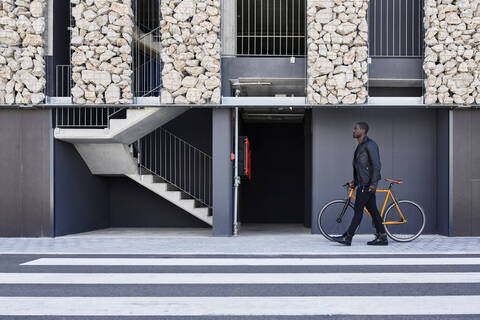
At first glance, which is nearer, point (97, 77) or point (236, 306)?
point (236, 306)

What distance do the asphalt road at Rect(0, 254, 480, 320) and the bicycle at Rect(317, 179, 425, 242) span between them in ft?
5.48

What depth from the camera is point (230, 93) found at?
11.9 m

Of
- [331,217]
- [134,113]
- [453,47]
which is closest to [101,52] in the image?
[134,113]

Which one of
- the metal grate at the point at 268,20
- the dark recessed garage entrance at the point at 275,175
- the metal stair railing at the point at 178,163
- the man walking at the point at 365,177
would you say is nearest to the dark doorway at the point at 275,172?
the dark recessed garage entrance at the point at 275,175

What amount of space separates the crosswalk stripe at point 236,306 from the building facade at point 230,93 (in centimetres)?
599

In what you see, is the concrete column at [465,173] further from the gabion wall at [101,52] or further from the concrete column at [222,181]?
the gabion wall at [101,52]

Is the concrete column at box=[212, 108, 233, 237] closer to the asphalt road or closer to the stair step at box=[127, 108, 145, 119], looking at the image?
the stair step at box=[127, 108, 145, 119]

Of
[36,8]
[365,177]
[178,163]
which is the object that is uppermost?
[36,8]

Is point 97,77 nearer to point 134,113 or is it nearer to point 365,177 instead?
point 134,113

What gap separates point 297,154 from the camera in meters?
16.6

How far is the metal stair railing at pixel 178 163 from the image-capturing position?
1459 cm

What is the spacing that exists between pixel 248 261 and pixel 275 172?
8900mm

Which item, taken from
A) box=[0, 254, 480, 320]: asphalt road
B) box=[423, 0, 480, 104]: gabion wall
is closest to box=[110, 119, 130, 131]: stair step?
box=[0, 254, 480, 320]: asphalt road

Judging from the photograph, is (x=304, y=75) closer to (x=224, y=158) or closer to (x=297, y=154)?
(x=224, y=158)
